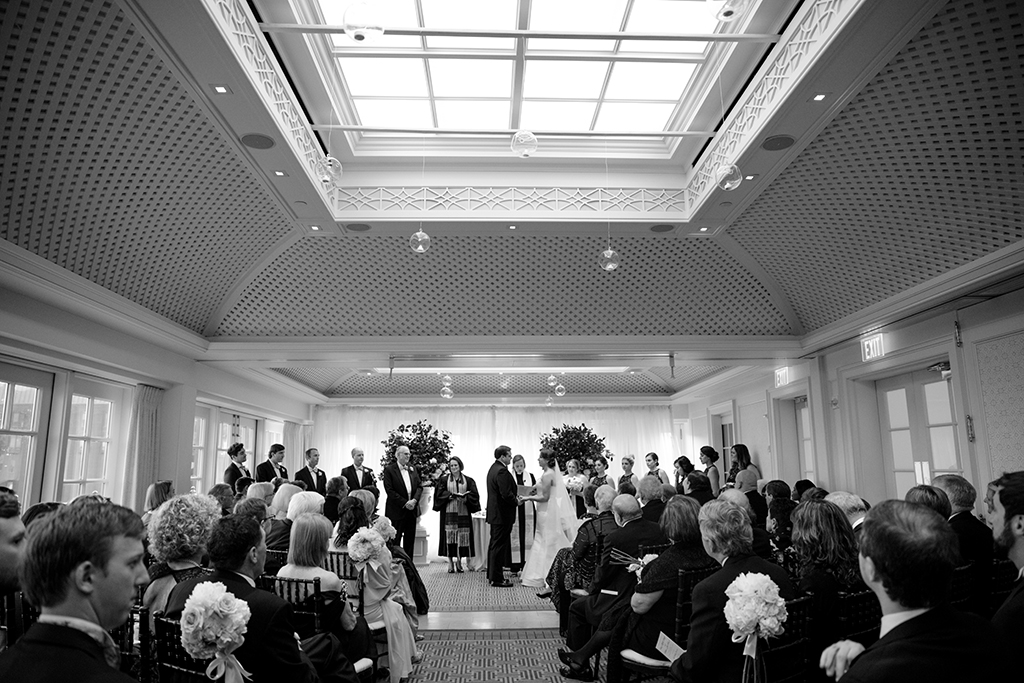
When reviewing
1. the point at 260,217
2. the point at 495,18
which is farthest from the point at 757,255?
the point at 260,217

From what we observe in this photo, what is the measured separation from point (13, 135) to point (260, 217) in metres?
2.49

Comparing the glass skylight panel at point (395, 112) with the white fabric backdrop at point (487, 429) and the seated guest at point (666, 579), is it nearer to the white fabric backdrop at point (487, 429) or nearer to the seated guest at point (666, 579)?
the seated guest at point (666, 579)

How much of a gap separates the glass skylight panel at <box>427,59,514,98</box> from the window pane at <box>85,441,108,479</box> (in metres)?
5.31

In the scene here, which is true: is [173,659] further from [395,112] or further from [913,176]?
[913,176]

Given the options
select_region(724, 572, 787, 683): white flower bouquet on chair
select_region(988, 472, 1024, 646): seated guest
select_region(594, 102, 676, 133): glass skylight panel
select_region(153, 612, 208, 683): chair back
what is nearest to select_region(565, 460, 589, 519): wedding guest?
select_region(594, 102, 676, 133): glass skylight panel

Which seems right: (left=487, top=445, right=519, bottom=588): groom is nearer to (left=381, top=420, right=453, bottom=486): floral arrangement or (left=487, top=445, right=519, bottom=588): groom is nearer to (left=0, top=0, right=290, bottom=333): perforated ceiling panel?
(left=381, top=420, right=453, bottom=486): floral arrangement

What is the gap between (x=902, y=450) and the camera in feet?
25.8

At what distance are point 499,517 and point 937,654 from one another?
273 inches

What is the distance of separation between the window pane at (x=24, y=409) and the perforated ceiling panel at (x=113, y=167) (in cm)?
120

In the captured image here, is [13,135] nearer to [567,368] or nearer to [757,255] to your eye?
[757,255]

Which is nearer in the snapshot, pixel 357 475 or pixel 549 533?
pixel 549 533

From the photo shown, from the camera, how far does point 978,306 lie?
607cm

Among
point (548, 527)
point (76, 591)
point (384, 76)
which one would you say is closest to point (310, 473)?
point (548, 527)

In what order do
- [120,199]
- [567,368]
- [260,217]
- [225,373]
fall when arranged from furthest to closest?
[567,368] → [225,373] → [260,217] → [120,199]
